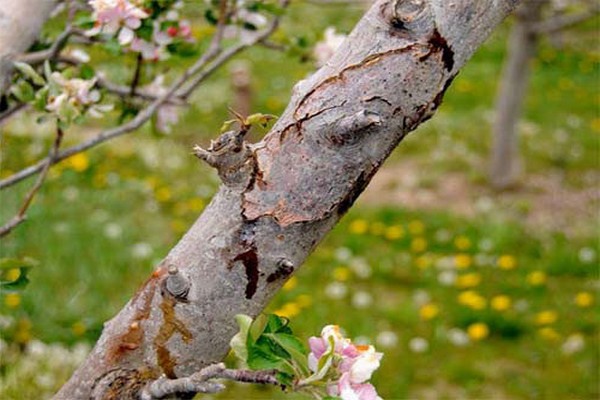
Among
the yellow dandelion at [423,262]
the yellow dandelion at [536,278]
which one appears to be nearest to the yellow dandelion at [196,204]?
the yellow dandelion at [423,262]

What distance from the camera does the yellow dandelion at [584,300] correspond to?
5402 mm

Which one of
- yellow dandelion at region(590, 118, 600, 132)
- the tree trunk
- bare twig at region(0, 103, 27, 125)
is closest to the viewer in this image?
bare twig at region(0, 103, 27, 125)

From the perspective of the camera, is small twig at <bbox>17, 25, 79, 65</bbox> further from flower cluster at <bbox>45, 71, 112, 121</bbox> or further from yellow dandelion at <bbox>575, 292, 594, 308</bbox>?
yellow dandelion at <bbox>575, 292, 594, 308</bbox>

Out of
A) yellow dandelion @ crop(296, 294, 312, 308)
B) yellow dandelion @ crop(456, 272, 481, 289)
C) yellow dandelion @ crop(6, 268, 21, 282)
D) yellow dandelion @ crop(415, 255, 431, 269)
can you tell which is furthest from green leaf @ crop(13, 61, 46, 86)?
yellow dandelion @ crop(415, 255, 431, 269)

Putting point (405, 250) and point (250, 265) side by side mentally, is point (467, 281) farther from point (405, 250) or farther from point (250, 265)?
point (250, 265)

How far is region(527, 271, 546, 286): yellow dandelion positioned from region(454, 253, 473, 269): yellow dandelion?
0.38 meters

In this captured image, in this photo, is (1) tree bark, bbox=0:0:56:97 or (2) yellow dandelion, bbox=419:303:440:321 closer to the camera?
(1) tree bark, bbox=0:0:56:97

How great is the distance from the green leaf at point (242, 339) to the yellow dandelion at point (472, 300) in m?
4.51

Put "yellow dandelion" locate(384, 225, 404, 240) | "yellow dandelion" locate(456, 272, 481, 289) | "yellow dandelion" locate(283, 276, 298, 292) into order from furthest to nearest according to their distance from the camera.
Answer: "yellow dandelion" locate(384, 225, 404, 240) < "yellow dandelion" locate(456, 272, 481, 289) < "yellow dandelion" locate(283, 276, 298, 292)

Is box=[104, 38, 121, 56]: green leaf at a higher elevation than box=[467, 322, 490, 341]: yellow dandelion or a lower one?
higher

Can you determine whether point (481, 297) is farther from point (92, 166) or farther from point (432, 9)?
point (432, 9)

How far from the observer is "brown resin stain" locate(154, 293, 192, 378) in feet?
3.27

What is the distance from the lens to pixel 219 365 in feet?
2.97

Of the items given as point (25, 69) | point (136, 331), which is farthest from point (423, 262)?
point (136, 331)
